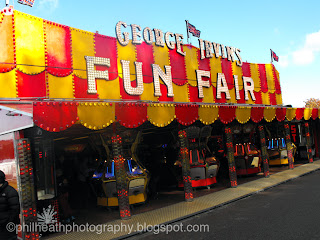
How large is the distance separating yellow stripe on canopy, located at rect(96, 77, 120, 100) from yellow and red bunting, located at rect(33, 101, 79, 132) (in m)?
2.77

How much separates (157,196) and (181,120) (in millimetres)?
4055

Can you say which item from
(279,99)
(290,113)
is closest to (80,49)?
(290,113)

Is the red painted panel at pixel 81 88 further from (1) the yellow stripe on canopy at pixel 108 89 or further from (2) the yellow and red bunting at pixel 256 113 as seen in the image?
(2) the yellow and red bunting at pixel 256 113

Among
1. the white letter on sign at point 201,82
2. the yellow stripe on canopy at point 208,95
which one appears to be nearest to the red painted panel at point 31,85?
the white letter on sign at point 201,82

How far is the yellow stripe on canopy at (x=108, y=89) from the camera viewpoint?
946 centimetres

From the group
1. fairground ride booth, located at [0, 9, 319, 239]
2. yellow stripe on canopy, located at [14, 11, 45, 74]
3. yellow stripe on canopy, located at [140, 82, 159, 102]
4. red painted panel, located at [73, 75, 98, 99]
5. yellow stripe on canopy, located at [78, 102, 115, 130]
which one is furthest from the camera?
yellow stripe on canopy, located at [140, 82, 159, 102]

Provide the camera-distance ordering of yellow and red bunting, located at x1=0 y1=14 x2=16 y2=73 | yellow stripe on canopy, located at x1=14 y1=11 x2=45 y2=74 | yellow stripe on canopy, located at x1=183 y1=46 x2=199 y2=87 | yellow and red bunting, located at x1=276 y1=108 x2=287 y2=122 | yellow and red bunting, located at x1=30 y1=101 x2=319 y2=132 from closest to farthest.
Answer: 1. yellow and red bunting, located at x1=30 y1=101 x2=319 y2=132
2. yellow and red bunting, located at x1=0 y1=14 x2=16 y2=73
3. yellow stripe on canopy, located at x1=14 y1=11 x2=45 y2=74
4. yellow stripe on canopy, located at x1=183 y1=46 x2=199 y2=87
5. yellow and red bunting, located at x1=276 y1=108 x2=287 y2=122

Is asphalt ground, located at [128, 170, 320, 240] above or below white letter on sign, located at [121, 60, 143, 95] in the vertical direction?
below

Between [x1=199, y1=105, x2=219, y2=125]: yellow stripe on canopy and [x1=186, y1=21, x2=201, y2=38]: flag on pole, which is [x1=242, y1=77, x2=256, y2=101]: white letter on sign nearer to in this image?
[x1=186, y1=21, x2=201, y2=38]: flag on pole

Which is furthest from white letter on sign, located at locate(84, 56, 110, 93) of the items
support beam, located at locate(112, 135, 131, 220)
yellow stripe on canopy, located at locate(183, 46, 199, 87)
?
yellow stripe on canopy, located at locate(183, 46, 199, 87)

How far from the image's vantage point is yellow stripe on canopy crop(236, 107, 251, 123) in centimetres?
1138

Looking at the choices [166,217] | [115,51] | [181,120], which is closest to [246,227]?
[166,217]

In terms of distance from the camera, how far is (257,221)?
22.7ft

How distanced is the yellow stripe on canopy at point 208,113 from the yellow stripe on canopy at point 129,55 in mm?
3049
